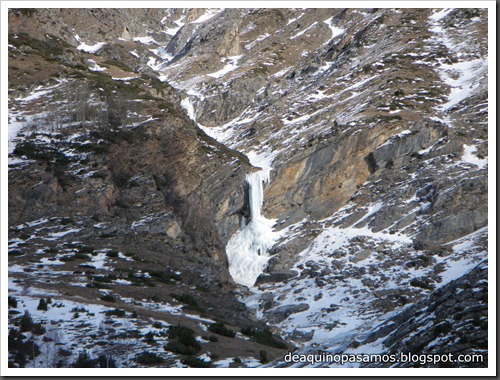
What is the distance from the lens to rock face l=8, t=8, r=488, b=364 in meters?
40.9

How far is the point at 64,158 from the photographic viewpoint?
4991 centimetres

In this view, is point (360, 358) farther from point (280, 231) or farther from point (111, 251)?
point (280, 231)

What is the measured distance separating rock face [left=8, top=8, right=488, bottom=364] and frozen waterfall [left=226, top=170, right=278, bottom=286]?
68 centimetres

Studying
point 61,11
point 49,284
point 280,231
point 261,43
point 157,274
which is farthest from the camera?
point 261,43

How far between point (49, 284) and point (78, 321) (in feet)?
19.1


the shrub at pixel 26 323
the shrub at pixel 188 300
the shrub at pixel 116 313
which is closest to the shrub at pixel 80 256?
the shrub at pixel 188 300

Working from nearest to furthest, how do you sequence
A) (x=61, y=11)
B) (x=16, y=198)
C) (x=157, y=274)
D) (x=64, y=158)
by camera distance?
(x=157, y=274), (x=16, y=198), (x=64, y=158), (x=61, y=11)

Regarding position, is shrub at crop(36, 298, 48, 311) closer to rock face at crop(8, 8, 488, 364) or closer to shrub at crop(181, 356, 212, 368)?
rock face at crop(8, 8, 488, 364)

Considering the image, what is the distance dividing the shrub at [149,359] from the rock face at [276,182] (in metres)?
5.70

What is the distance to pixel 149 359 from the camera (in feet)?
76.5

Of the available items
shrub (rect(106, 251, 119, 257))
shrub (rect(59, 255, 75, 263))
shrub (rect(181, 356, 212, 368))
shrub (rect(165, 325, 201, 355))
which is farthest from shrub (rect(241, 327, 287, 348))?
shrub (rect(59, 255, 75, 263))

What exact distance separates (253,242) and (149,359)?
132ft

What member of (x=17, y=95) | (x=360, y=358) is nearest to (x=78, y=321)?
(x=360, y=358)

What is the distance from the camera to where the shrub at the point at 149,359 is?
23203 mm
